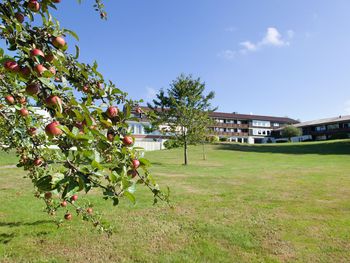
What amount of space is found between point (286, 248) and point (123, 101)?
550 centimetres

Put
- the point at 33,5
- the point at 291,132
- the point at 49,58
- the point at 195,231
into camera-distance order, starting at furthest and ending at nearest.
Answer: the point at 291,132
the point at 195,231
the point at 33,5
the point at 49,58

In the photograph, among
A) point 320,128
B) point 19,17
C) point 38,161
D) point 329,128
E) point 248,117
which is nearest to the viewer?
point 19,17

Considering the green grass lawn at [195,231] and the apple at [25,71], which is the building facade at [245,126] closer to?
the green grass lawn at [195,231]

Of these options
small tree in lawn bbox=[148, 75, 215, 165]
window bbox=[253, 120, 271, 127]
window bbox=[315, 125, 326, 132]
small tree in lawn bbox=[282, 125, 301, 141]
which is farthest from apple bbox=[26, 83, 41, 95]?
window bbox=[253, 120, 271, 127]

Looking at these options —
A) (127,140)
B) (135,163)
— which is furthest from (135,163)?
(127,140)

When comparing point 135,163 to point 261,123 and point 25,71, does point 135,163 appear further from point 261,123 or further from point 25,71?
point 261,123

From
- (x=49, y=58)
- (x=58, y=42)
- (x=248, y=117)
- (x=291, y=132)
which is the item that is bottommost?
(x=49, y=58)

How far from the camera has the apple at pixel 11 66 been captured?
4.98 feet

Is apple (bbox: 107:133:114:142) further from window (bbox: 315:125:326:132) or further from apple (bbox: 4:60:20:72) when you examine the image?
window (bbox: 315:125:326:132)

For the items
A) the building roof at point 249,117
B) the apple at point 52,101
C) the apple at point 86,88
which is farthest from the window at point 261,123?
the apple at point 52,101

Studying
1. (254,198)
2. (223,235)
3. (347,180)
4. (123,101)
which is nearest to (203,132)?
(347,180)

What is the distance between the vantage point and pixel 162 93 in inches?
1473

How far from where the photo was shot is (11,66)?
153 centimetres

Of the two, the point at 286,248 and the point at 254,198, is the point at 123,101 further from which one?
the point at 254,198
